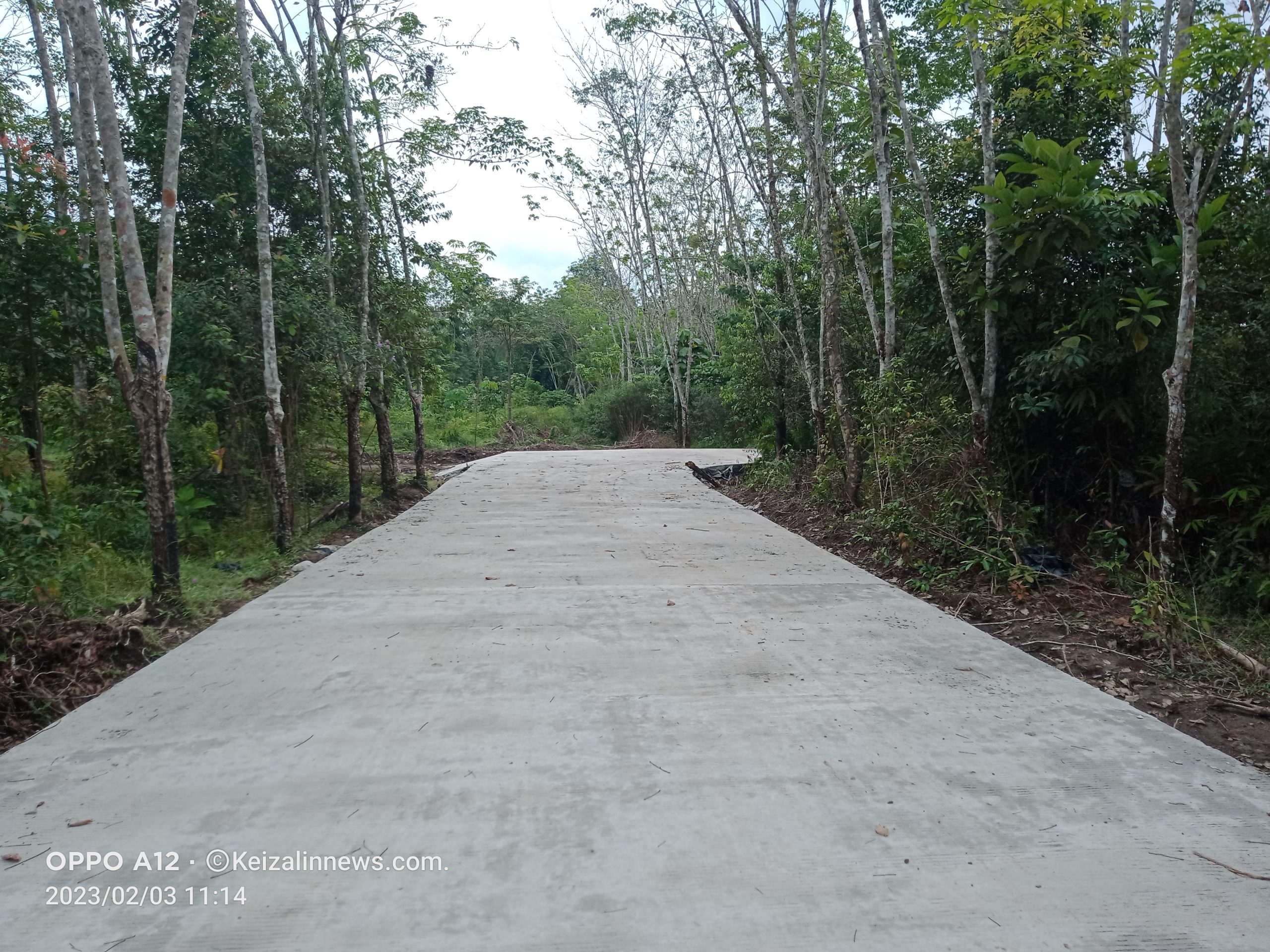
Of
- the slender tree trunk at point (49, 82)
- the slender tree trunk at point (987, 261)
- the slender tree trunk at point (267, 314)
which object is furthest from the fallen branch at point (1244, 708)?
the slender tree trunk at point (49, 82)

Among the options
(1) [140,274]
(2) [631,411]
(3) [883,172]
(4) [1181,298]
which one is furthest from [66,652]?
(2) [631,411]

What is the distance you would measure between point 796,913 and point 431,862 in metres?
1.09

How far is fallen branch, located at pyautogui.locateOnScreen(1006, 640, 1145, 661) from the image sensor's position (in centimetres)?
445

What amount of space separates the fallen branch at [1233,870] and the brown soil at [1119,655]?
0.90 meters

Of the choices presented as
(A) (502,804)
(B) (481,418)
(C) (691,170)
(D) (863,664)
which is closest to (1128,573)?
(D) (863,664)

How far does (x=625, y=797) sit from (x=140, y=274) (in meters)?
4.80

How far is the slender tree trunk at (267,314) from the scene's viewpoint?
7504 millimetres

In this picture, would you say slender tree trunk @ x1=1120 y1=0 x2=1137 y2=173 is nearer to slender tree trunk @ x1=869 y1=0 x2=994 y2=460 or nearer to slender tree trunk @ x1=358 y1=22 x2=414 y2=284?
slender tree trunk @ x1=869 y1=0 x2=994 y2=460

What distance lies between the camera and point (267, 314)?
25.6 feet

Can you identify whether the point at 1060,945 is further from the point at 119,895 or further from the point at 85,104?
the point at 85,104

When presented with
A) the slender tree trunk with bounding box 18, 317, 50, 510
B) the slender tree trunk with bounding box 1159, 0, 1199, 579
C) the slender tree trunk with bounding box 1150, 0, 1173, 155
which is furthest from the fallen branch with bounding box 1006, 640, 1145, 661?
the slender tree trunk with bounding box 18, 317, 50, 510

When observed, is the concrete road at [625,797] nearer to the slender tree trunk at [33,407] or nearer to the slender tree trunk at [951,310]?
the slender tree trunk at [951,310]

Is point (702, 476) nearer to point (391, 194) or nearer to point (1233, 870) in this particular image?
point (391, 194)

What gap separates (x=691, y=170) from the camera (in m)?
19.2
